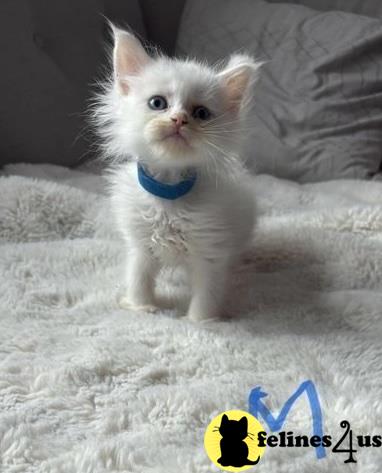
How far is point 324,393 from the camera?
807 mm

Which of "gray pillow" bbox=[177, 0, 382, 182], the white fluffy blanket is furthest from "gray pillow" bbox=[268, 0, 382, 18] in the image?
the white fluffy blanket

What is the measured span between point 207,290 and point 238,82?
0.35 meters

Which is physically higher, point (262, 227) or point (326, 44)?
point (326, 44)

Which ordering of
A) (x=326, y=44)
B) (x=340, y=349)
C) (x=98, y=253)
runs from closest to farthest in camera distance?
(x=340, y=349) → (x=98, y=253) → (x=326, y=44)

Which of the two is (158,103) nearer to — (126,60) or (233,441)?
(126,60)

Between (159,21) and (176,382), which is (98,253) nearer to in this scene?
(176,382)

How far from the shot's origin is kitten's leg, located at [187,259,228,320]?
103cm

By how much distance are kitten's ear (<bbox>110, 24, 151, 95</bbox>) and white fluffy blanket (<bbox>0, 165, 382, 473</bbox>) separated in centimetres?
37

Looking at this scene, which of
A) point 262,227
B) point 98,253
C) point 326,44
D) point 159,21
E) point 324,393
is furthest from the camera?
point 159,21

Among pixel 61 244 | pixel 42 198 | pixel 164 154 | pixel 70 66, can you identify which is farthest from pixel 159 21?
pixel 164 154

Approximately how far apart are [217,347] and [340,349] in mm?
182

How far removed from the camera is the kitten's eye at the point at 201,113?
38.5 inches

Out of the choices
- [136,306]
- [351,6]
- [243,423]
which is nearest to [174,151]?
[136,306]

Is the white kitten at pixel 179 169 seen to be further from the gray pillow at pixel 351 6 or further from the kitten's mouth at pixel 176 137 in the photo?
the gray pillow at pixel 351 6
